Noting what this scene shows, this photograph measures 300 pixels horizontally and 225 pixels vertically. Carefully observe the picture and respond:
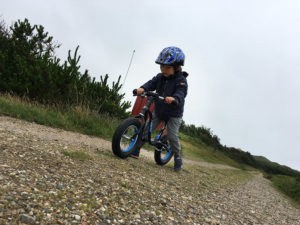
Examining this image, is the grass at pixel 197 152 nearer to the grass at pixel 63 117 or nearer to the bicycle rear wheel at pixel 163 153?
the grass at pixel 63 117

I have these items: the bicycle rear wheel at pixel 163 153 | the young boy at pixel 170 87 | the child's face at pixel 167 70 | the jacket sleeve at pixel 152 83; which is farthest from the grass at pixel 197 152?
the child's face at pixel 167 70

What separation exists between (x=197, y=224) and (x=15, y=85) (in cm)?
1622

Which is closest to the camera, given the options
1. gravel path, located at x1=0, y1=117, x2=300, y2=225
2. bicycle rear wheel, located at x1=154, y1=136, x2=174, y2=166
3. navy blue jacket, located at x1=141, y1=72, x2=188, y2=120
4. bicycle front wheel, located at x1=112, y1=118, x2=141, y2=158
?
gravel path, located at x1=0, y1=117, x2=300, y2=225

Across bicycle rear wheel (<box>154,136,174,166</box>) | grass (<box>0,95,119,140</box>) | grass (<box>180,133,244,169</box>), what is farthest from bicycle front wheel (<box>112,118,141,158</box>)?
grass (<box>180,133,244,169</box>)

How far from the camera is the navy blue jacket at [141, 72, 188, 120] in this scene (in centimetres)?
874

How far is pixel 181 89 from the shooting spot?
8.60 metres

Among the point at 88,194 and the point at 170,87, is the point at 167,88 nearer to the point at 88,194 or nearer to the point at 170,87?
the point at 170,87

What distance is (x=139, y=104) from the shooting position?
2312 centimetres

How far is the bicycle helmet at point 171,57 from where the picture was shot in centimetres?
848

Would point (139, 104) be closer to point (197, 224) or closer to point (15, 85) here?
point (15, 85)

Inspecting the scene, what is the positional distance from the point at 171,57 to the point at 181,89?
2.53 feet

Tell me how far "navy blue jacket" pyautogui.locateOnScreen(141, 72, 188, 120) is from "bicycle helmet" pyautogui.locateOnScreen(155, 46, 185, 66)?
0.42 metres

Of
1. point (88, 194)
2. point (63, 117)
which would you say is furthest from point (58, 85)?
point (88, 194)

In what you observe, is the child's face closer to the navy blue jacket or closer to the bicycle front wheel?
the navy blue jacket
